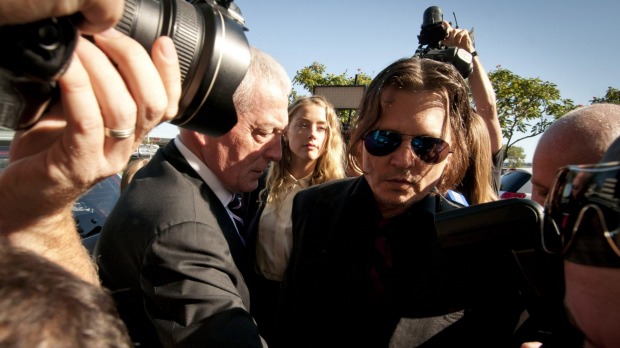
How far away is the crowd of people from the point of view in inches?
31.0

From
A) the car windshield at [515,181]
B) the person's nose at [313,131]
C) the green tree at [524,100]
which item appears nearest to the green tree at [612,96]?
the green tree at [524,100]

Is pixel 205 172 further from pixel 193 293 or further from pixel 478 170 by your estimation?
pixel 478 170

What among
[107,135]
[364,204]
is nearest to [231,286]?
[364,204]

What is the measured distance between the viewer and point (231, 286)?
1558 mm

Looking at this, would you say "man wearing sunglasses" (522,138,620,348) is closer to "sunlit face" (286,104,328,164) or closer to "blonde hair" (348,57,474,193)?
"blonde hair" (348,57,474,193)

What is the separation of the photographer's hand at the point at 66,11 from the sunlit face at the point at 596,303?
1060mm

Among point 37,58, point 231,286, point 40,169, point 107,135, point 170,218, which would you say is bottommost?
point 231,286

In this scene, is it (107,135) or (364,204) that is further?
(364,204)

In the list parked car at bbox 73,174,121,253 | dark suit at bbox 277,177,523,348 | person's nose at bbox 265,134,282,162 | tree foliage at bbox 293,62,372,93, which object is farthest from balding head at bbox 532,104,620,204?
tree foliage at bbox 293,62,372,93

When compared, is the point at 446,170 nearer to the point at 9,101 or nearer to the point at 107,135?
the point at 107,135

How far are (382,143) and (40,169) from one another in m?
1.36

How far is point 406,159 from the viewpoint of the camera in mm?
1856

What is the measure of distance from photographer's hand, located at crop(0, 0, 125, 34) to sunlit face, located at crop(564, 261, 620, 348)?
1060mm

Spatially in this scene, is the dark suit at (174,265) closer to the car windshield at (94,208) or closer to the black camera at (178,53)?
the black camera at (178,53)
